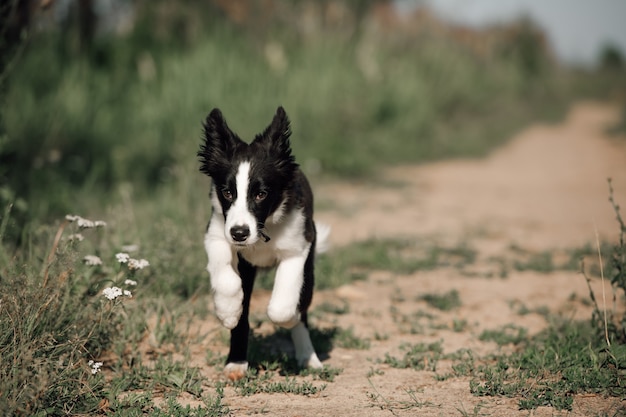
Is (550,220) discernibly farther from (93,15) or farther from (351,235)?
(93,15)

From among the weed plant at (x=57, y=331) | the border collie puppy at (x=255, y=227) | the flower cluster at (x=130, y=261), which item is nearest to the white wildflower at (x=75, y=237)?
the weed plant at (x=57, y=331)

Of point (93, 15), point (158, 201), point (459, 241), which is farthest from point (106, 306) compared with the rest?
point (93, 15)

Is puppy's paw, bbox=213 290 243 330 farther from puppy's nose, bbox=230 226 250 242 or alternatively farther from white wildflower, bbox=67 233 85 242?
white wildflower, bbox=67 233 85 242

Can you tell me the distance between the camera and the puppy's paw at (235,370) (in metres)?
3.96

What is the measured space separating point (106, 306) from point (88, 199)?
413 centimetres

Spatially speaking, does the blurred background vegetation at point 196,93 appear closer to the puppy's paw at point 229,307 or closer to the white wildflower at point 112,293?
the white wildflower at point 112,293

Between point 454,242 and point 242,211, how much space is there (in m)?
4.36

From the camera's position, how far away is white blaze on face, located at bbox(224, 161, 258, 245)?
348cm

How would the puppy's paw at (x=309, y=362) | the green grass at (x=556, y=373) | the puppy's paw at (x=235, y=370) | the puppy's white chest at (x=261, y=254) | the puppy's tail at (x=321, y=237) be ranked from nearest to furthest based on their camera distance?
the green grass at (x=556, y=373) → the puppy's white chest at (x=261, y=254) → the puppy's paw at (x=235, y=370) → the puppy's paw at (x=309, y=362) → the puppy's tail at (x=321, y=237)

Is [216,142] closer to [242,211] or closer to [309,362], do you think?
[242,211]

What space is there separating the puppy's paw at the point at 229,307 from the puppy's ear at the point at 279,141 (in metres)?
0.73

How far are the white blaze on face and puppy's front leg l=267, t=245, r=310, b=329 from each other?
0.34 m

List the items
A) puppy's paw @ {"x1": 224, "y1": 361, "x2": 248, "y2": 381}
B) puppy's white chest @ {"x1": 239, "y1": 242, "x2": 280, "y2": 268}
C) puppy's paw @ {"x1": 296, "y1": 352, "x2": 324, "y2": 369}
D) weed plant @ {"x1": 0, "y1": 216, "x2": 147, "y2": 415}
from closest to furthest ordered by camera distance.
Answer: weed plant @ {"x1": 0, "y1": 216, "x2": 147, "y2": 415} → puppy's white chest @ {"x1": 239, "y1": 242, "x2": 280, "y2": 268} → puppy's paw @ {"x1": 224, "y1": 361, "x2": 248, "y2": 381} → puppy's paw @ {"x1": 296, "y1": 352, "x2": 324, "y2": 369}

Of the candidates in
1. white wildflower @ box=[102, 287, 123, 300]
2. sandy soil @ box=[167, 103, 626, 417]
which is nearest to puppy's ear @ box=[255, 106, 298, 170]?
white wildflower @ box=[102, 287, 123, 300]
